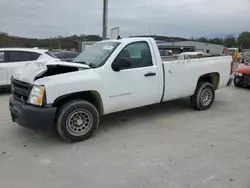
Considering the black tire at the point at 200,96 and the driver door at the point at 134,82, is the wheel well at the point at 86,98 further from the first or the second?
the black tire at the point at 200,96

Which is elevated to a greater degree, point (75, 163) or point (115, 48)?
point (115, 48)

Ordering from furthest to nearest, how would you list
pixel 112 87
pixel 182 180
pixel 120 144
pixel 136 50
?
pixel 136 50
pixel 112 87
pixel 120 144
pixel 182 180

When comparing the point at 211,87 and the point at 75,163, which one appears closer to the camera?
the point at 75,163

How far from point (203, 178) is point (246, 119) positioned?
324cm

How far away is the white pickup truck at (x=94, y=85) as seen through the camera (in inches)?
169

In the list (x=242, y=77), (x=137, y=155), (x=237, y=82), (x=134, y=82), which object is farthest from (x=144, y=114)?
(x=237, y=82)

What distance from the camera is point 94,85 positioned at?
4.65 meters

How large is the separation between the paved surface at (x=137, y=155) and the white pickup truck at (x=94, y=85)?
431mm

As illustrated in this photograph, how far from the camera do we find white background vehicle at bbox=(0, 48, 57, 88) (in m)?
8.73

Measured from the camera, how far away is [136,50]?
17.8ft

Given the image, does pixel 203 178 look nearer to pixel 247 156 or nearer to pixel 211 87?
pixel 247 156

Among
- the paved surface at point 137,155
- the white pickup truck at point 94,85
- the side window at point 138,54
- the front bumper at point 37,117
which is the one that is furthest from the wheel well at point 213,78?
the front bumper at point 37,117

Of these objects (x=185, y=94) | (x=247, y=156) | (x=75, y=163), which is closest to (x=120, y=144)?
(x=75, y=163)

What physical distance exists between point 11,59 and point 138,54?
5.40 metres
